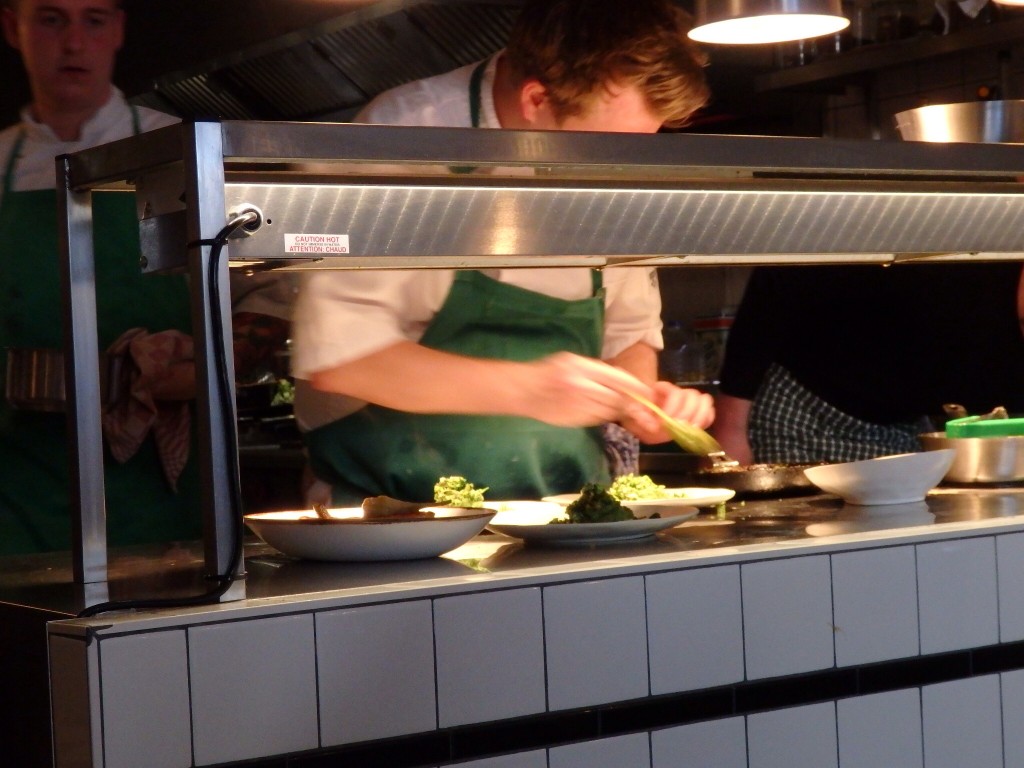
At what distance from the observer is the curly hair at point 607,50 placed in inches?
86.3

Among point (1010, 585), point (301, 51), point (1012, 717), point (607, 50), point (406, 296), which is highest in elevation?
point (301, 51)

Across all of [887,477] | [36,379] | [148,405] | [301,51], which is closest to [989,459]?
[887,477]

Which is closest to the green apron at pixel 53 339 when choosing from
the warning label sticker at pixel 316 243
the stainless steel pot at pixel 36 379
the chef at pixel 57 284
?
the chef at pixel 57 284

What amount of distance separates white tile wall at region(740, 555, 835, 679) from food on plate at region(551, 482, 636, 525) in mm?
197

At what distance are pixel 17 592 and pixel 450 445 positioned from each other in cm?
104

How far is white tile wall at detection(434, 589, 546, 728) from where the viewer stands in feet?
4.51

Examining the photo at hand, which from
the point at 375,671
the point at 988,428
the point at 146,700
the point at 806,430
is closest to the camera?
the point at 146,700

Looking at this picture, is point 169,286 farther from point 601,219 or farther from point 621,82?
point 601,219

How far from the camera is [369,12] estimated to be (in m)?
4.05

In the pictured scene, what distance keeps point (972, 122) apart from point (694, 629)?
947 millimetres

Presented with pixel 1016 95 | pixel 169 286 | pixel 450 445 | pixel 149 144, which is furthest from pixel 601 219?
pixel 1016 95

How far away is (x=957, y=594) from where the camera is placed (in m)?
1.69

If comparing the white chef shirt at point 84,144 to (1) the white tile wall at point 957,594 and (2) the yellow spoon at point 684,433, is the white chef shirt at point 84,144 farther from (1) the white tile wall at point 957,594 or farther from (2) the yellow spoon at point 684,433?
(1) the white tile wall at point 957,594

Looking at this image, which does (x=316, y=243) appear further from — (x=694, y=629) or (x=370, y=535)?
(x=694, y=629)
